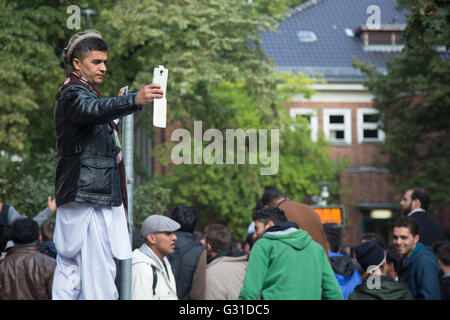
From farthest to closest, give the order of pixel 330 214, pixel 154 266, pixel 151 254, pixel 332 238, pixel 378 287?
pixel 330 214
pixel 332 238
pixel 151 254
pixel 154 266
pixel 378 287

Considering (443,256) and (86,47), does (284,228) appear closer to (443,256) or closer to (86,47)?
(86,47)

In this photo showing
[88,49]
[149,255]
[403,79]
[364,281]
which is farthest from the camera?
[403,79]

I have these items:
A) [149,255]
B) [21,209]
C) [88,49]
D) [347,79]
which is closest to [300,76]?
[347,79]

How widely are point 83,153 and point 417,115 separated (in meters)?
27.9

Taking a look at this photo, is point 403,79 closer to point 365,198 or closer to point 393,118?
point 393,118

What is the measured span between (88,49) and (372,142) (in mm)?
35008

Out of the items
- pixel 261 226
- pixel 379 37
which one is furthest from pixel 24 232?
pixel 379 37

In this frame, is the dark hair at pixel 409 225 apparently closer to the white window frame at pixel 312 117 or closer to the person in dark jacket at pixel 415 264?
the person in dark jacket at pixel 415 264

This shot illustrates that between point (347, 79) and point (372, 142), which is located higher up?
point (347, 79)

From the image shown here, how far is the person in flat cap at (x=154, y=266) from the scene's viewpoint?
22.5 ft

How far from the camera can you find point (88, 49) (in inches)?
171

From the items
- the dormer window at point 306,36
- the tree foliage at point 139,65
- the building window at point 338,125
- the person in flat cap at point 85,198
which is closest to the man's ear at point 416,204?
the person in flat cap at point 85,198

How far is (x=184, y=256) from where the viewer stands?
7988 mm

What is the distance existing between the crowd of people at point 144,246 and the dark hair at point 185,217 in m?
0.01
